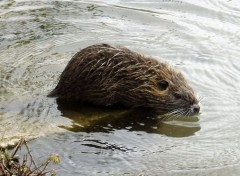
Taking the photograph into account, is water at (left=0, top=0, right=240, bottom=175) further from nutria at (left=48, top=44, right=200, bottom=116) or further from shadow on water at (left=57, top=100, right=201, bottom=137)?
nutria at (left=48, top=44, right=200, bottom=116)

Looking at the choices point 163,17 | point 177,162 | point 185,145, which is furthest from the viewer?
point 163,17

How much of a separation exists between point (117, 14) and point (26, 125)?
3271mm

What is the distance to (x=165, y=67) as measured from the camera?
571 cm

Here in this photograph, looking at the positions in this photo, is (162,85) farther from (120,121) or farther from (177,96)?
(120,121)

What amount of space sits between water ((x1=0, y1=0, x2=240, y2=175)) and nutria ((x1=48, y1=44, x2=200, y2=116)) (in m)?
0.14

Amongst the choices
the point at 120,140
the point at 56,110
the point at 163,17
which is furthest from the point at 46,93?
the point at 163,17

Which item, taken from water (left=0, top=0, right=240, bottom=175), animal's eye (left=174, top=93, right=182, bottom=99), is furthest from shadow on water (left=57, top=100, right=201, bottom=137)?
animal's eye (left=174, top=93, right=182, bottom=99)

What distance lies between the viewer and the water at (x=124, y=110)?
4617mm

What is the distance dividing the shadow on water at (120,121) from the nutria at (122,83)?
77 millimetres

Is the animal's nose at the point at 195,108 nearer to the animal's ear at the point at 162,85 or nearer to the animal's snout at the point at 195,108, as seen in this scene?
the animal's snout at the point at 195,108

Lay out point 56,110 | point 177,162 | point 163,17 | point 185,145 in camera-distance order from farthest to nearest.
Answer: point 163,17 < point 56,110 < point 185,145 < point 177,162

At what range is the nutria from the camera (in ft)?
18.0

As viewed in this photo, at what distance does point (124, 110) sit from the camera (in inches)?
222

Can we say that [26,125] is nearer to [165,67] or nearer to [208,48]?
[165,67]
